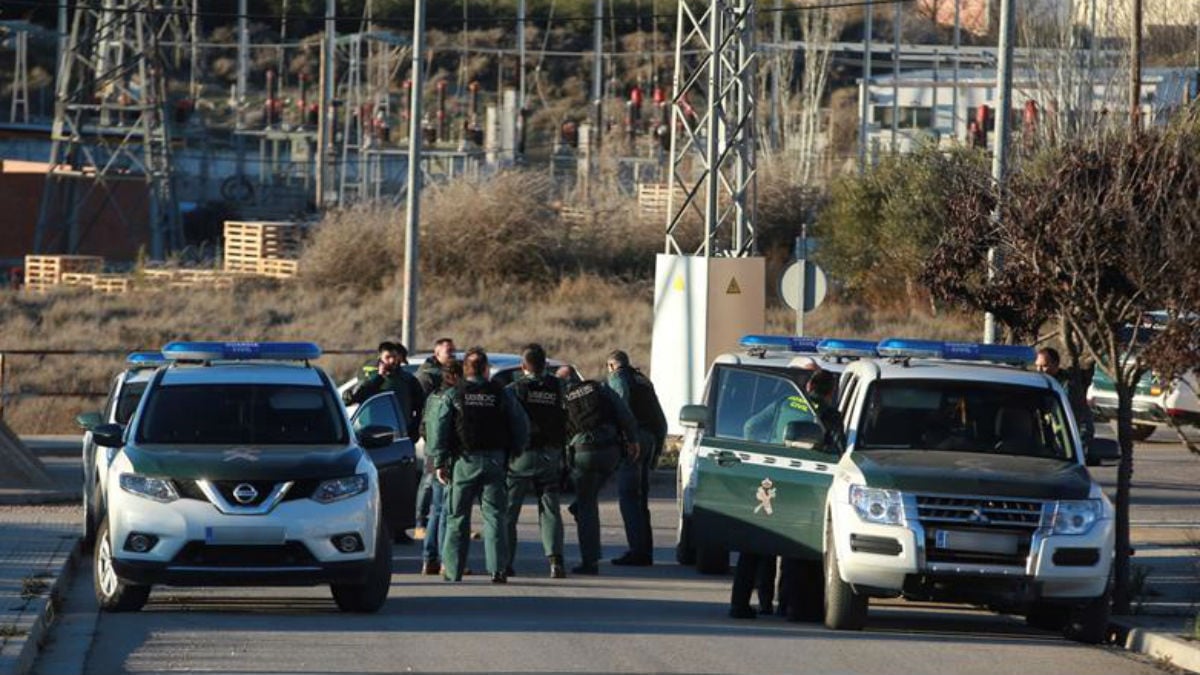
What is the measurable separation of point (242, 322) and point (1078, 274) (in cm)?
3274

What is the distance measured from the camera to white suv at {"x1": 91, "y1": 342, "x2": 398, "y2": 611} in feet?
43.4

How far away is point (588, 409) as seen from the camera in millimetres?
16953

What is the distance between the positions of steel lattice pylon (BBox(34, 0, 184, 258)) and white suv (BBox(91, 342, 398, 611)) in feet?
128

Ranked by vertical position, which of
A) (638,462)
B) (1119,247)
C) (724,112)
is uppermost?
(724,112)

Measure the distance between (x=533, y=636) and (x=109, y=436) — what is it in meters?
3.45

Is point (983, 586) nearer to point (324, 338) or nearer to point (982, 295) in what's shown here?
point (982, 295)

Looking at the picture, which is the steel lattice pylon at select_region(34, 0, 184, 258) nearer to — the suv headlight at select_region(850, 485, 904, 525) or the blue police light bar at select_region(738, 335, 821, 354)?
the blue police light bar at select_region(738, 335, 821, 354)

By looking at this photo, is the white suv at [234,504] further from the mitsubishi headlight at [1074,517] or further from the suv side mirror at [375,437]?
the mitsubishi headlight at [1074,517]

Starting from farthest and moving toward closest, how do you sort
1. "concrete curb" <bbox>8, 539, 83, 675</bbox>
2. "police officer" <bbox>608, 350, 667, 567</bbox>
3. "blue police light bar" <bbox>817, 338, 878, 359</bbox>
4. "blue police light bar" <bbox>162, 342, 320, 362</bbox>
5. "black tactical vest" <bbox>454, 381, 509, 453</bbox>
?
"police officer" <bbox>608, 350, 667, 567</bbox>
"blue police light bar" <bbox>817, 338, 878, 359</bbox>
"black tactical vest" <bbox>454, 381, 509, 453</bbox>
"blue police light bar" <bbox>162, 342, 320, 362</bbox>
"concrete curb" <bbox>8, 539, 83, 675</bbox>

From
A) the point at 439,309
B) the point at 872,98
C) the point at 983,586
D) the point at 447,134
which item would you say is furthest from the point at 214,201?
the point at 983,586

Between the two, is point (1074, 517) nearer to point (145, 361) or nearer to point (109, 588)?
point (109, 588)

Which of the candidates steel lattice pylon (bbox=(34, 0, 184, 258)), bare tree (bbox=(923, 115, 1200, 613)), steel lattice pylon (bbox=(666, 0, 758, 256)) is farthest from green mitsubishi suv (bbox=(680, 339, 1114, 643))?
steel lattice pylon (bbox=(34, 0, 184, 258))

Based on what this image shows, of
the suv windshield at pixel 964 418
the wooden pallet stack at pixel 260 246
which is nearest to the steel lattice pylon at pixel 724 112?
the suv windshield at pixel 964 418

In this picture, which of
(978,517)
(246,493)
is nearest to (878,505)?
(978,517)
